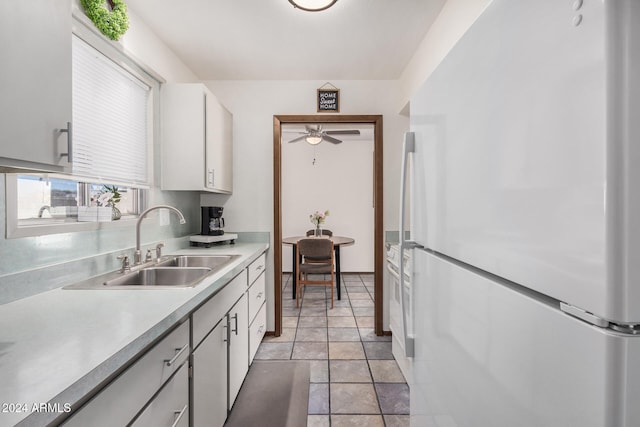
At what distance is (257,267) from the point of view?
2.60m

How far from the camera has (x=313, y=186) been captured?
5730 mm

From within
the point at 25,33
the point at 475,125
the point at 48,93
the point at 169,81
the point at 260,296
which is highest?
the point at 169,81

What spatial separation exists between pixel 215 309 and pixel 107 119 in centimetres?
129

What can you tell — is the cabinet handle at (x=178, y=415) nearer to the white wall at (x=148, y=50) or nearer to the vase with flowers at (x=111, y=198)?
the vase with flowers at (x=111, y=198)

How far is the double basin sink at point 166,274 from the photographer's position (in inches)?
59.0

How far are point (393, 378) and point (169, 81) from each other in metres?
2.86

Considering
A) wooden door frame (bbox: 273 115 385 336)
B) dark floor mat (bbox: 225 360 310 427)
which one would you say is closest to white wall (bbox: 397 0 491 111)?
wooden door frame (bbox: 273 115 385 336)

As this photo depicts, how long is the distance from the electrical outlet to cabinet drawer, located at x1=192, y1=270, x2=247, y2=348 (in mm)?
790

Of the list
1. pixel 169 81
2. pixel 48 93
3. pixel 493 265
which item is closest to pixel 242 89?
pixel 169 81

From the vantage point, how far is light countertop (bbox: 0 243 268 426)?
1.92 ft

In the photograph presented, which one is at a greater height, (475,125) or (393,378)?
(475,125)

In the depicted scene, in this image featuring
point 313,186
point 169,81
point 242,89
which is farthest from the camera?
point 313,186

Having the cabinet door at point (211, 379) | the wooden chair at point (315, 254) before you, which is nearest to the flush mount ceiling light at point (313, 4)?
the cabinet door at point (211, 379)

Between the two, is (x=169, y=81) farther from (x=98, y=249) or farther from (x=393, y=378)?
(x=393, y=378)
